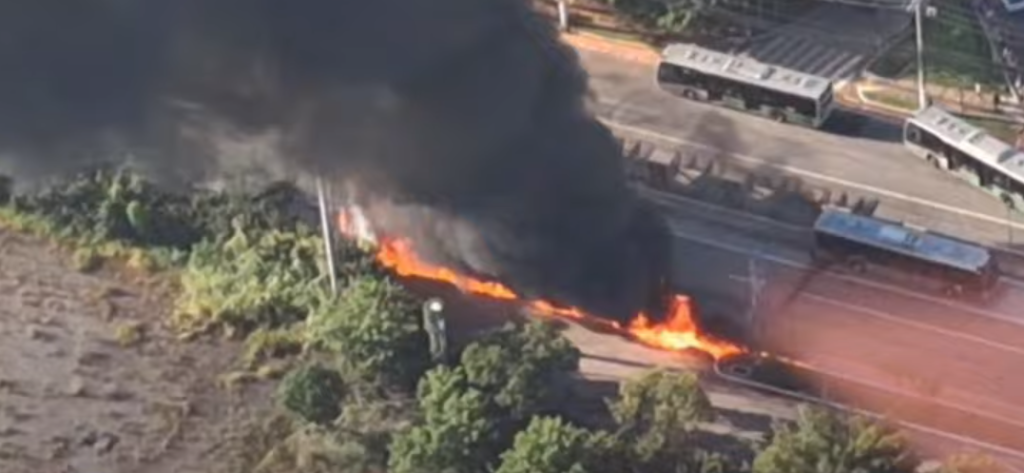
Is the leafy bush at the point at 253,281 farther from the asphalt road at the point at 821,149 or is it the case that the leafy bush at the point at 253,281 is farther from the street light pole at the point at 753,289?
the street light pole at the point at 753,289

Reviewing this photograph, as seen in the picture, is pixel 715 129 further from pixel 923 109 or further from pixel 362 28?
pixel 362 28

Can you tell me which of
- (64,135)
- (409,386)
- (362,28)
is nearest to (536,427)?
(409,386)

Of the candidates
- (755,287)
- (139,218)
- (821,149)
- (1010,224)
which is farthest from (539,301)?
(1010,224)

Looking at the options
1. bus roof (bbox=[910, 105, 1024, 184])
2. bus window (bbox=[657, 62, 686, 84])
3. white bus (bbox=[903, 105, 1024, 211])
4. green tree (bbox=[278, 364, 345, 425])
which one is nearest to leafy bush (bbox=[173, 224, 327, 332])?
green tree (bbox=[278, 364, 345, 425])

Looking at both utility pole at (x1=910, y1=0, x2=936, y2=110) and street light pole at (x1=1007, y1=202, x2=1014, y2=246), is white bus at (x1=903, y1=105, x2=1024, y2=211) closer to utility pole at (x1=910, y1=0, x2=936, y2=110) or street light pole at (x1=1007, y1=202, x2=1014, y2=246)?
street light pole at (x1=1007, y1=202, x2=1014, y2=246)

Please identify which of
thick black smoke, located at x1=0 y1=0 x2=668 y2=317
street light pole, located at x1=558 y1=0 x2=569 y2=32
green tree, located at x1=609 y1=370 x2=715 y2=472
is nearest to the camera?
thick black smoke, located at x1=0 y1=0 x2=668 y2=317

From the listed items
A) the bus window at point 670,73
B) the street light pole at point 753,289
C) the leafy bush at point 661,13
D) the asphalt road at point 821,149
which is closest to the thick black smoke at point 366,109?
the street light pole at point 753,289

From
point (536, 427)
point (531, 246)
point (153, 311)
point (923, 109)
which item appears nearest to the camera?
point (536, 427)
